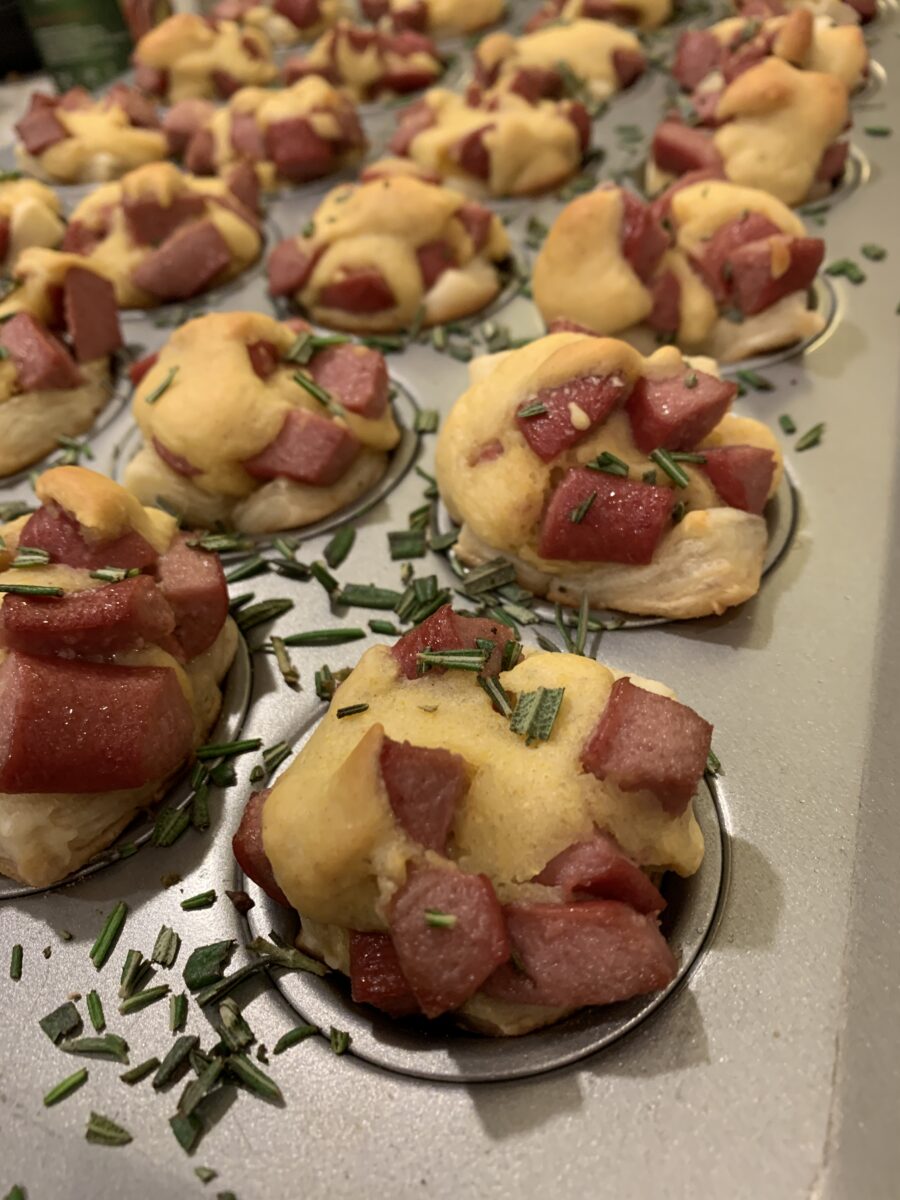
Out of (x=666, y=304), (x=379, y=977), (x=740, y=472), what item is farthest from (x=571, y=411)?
(x=379, y=977)

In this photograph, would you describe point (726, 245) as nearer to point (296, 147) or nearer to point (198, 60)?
point (296, 147)

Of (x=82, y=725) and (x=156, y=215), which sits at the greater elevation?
(x=156, y=215)

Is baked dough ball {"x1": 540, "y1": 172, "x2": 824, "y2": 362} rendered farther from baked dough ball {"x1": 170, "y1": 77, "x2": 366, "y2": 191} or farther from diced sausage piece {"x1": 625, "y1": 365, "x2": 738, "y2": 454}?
baked dough ball {"x1": 170, "y1": 77, "x2": 366, "y2": 191}

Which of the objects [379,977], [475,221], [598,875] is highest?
[475,221]

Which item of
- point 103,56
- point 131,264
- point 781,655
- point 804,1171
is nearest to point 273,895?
point 804,1171

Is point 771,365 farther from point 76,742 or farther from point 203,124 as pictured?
point 203,124

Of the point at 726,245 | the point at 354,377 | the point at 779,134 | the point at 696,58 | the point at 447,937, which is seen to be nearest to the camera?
the point at 447,937

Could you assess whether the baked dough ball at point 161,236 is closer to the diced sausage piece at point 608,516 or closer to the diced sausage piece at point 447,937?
the diced sausage piece at point 608,516

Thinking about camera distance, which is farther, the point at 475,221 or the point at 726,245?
the point at 475,221
